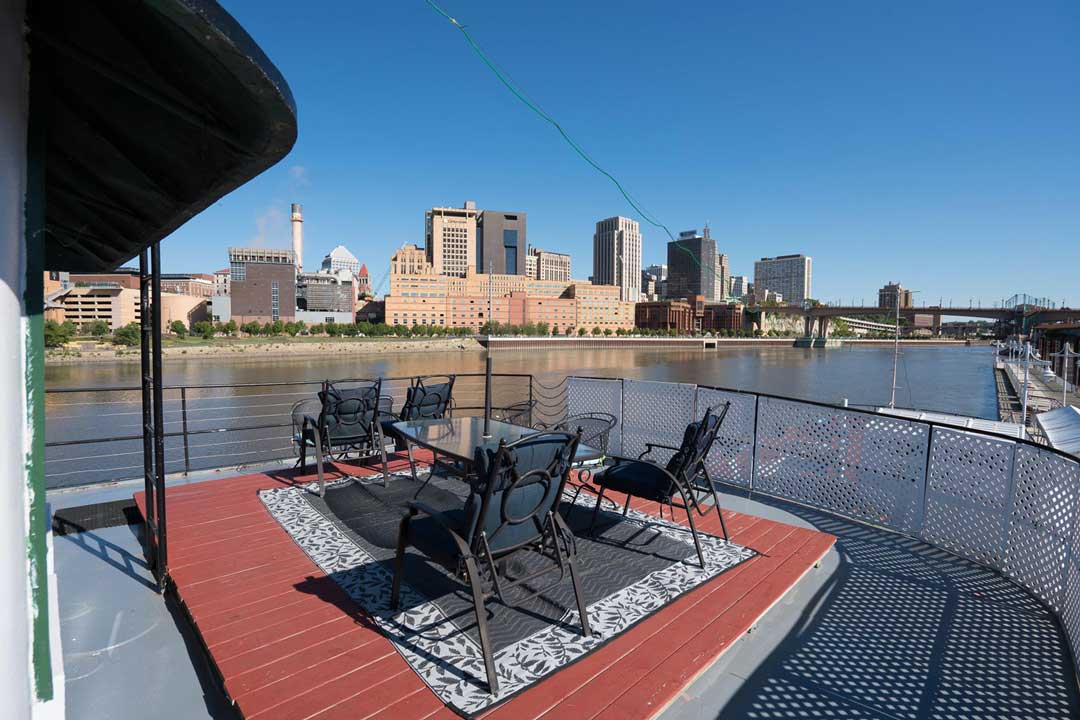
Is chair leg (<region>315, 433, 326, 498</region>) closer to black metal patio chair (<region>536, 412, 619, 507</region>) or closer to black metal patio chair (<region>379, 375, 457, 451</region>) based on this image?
black metal patio chair (<region>379, 375, 457, 451</region>)

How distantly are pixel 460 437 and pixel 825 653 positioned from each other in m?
2.14

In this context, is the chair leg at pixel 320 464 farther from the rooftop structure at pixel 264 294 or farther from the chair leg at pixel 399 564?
the rooftop structure at pixel 264 294

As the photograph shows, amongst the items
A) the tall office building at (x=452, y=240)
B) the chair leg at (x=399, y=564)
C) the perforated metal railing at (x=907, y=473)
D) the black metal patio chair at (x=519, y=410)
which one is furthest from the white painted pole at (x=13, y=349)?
the tall office building at (x=452, y=240)

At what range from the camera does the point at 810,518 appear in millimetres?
3629

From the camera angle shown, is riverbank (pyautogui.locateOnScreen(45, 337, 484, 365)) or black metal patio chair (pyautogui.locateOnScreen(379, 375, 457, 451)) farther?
riverbank (pyautogui.locateOnScreen(45, 337, 484, 365))

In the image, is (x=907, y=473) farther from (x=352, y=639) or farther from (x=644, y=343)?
(x=644, y=343)

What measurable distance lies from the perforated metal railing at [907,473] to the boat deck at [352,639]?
2.53ft

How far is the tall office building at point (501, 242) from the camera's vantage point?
4882 inches

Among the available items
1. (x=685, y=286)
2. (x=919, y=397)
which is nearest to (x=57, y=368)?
(x=919, y=397)

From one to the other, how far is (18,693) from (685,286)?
113 meters

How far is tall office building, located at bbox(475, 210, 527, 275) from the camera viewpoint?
407 feet

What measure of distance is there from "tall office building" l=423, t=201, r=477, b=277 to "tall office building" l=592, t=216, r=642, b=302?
3365 centimetres

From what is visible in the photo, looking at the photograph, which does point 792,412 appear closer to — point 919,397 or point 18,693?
point 18,693

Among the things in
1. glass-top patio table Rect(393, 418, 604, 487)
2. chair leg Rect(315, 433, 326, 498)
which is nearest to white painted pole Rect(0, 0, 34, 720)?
glass-top patio table Rect(393, 418, 604, 487)
